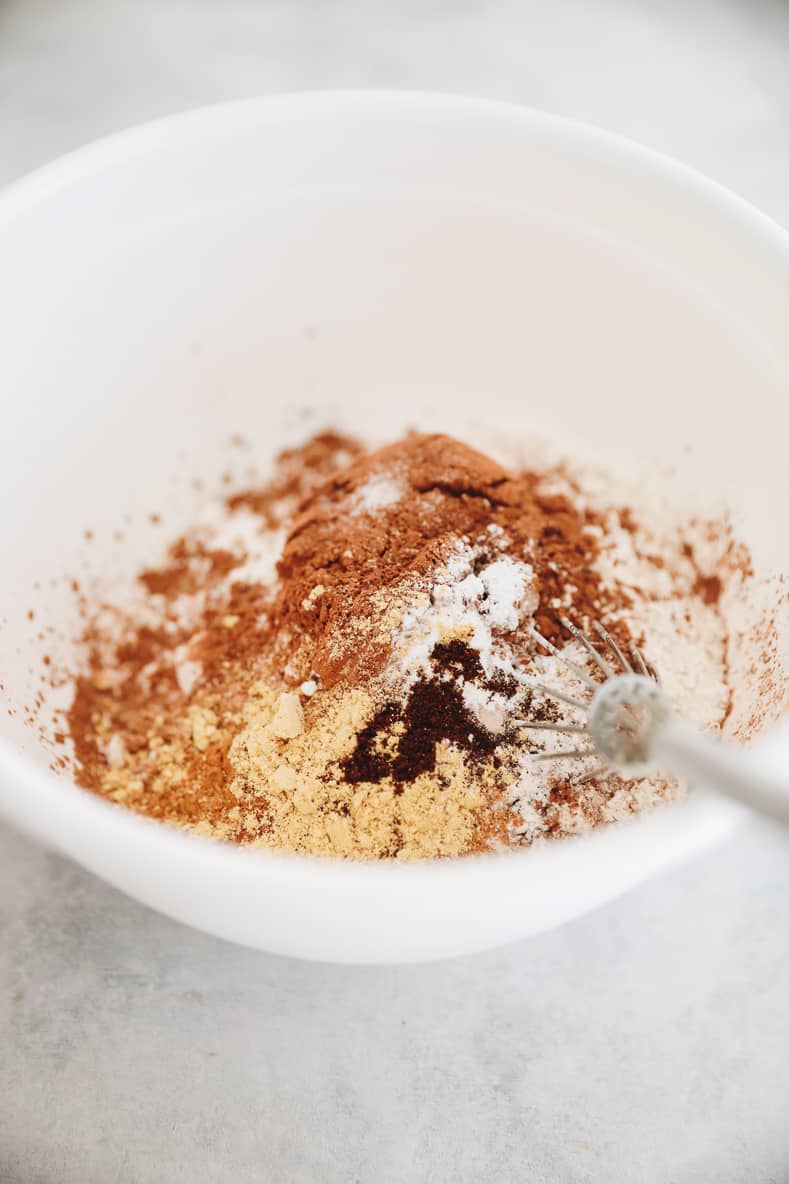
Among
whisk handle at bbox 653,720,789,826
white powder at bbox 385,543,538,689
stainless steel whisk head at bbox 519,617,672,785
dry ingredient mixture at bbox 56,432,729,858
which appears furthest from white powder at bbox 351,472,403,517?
whisk handle at bbox 653,720,789,826

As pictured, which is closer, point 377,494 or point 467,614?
point 467,614

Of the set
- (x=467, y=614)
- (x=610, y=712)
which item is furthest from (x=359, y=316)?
(x=610, y=712)

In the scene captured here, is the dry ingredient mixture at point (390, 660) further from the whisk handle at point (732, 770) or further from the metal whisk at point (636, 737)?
the whisk handle at point (732, 770)

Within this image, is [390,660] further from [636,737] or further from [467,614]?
[636,737]

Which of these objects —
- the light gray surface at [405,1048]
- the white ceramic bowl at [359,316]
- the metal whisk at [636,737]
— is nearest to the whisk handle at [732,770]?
the metal whisk at [636,737]

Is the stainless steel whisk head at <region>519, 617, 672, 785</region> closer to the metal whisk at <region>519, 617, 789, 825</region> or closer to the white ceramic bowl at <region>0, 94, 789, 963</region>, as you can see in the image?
the metal whisk at <region>519, 617, 789, 825</region>

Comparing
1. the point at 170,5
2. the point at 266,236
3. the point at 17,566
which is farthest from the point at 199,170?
the point at 170,5

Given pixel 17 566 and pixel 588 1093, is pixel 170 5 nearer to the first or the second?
pixel 17 566
